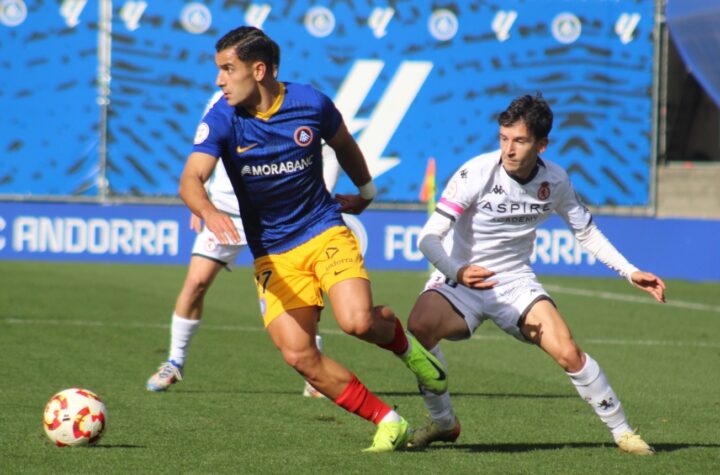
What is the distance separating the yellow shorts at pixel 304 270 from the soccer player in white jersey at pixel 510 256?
498 mm

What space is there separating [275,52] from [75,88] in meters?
18.5

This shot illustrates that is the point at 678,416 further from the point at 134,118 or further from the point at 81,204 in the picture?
the point at 134,118

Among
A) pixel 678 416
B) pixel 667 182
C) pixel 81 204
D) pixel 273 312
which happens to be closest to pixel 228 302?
pixel 81 204

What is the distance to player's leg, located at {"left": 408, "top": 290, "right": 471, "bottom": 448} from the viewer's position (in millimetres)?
6578

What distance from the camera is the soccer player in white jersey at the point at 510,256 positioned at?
6531mm

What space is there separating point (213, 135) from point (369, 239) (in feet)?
54.1

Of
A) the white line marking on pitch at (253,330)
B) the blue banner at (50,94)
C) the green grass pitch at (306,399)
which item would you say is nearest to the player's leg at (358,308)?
the green grass pitch at (306,399)

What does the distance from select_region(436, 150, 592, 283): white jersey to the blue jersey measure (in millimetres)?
734

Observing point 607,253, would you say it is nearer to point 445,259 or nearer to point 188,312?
point 445,259

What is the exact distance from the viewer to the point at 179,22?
24.4 m

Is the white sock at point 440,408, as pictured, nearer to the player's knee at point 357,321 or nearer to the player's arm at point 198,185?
the player's knee at point 357,321

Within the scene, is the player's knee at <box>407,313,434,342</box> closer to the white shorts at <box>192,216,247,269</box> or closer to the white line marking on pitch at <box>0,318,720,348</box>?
the white shorts at <box>192,216,247,269</box>

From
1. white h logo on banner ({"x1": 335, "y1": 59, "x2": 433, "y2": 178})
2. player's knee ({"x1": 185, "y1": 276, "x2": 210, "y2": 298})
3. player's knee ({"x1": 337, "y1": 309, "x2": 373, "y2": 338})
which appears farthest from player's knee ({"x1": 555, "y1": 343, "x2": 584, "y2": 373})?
white h logo on banner ({"x1": 335, "y1": 59, "x2": 433, "y2": 178})

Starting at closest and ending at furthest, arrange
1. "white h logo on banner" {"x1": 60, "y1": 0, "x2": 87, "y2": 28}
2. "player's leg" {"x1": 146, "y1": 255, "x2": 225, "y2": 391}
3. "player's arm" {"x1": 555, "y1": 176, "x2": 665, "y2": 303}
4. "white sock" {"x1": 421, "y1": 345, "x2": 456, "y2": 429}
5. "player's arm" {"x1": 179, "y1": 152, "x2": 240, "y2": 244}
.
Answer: "player's arm" {"x1": 179, "y1": 152, "x2": 240, "y2": 244} → "white sock" {"x1": 421, "y1": 345, "x2": 456, "y2": 429} → "player's arm" {"x1": 555, "y1": 176, "x2": 665, "y2": 303} → "player's leg" {"x1": 146, "y1": 255, "x2": 225, "y2": 391} → "white h logo on banner" {"x1": 60, "y1": 0, "x2": 87, "y2": 28}
